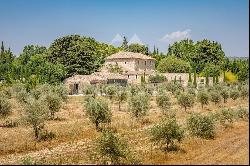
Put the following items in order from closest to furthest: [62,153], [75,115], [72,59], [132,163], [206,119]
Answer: [132,163], [62,153], [206,119], [75,115], [72,59]

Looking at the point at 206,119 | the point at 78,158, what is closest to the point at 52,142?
the point at 78,158

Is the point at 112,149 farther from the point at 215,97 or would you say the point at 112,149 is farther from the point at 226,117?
the point at 215,97

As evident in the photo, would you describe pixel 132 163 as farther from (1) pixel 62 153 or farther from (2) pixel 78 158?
(1) pixel 62 153

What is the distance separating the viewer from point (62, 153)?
28.9 m

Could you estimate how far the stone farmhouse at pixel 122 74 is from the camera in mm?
84938

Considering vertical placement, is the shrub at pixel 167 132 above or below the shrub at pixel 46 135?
above

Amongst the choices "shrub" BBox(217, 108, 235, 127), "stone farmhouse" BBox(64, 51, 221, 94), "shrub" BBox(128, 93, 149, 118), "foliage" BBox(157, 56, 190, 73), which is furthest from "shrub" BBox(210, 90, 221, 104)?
"foliage" BBox(157, 56, 190, 73)

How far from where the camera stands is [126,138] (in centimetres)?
3306

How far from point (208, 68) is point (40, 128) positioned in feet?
251

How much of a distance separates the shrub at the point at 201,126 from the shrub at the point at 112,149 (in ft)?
35.9

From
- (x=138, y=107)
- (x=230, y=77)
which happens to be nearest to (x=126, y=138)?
(x=138, y=107)

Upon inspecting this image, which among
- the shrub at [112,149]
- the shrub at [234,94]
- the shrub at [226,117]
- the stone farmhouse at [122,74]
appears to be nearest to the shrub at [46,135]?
the shrub at [112,149]

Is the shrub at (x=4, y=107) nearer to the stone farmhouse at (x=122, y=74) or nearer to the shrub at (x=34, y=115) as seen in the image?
the shrub at (x=34, y=115)

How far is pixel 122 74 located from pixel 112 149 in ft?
249
